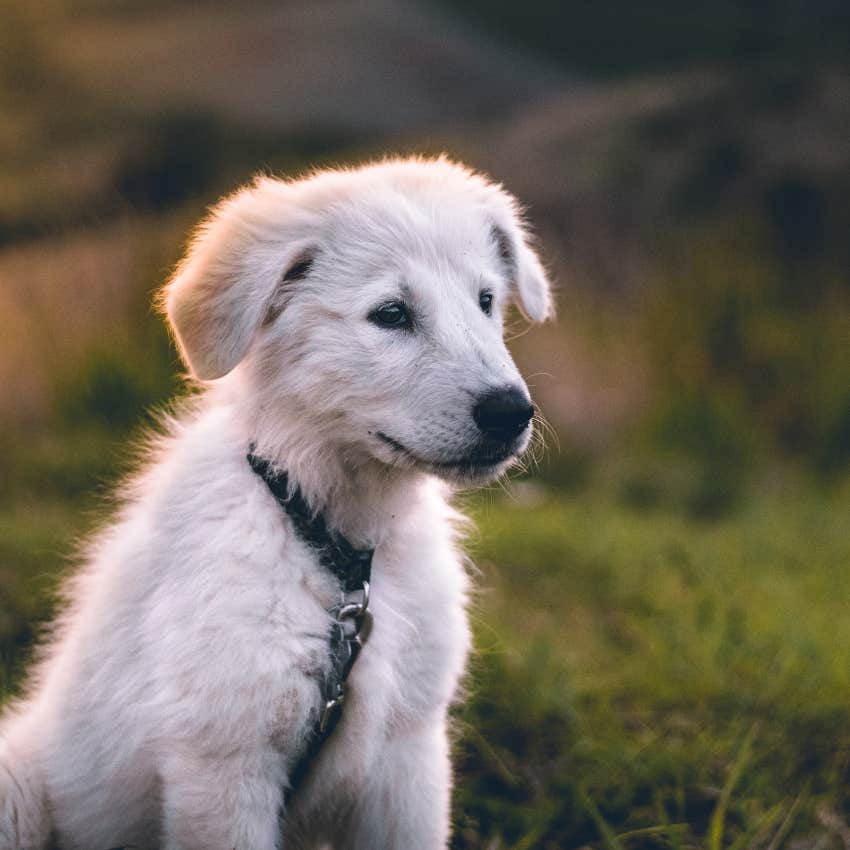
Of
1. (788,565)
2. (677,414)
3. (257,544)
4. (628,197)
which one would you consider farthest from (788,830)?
(628,197)

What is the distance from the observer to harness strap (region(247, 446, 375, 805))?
7.92ft

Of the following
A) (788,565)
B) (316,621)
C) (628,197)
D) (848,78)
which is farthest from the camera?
(848,78)

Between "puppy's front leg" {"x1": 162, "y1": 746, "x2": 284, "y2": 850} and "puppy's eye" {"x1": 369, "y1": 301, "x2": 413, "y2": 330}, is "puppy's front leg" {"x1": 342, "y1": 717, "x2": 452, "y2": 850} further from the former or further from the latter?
"puppy's eye" {"x1": 369, "y1": 301, "x2": 413, "y2": 330}

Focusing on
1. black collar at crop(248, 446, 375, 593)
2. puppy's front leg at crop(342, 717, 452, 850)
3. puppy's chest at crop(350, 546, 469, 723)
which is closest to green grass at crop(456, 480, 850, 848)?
puppy's front leg at crop(342, 717, 452, 850)

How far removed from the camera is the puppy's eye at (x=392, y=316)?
2.61m

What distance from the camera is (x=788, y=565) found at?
6242 mm

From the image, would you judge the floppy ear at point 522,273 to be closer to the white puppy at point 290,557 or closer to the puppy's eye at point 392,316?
the white puppy at point 290,557

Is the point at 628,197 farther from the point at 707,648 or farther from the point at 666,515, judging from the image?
the point at 707,648

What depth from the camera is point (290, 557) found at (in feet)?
8.25

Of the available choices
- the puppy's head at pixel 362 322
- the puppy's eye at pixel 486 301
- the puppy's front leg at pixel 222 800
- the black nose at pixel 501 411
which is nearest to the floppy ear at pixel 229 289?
the puppy's head at pixel 362 322

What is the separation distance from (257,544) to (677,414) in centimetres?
616

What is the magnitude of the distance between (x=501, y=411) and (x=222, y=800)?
45.0 inches

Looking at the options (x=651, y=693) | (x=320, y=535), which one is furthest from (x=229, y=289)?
(x=651, y=693)

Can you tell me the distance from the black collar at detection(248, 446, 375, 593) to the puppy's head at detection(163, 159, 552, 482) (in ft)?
0.53
